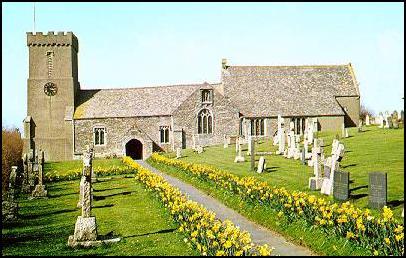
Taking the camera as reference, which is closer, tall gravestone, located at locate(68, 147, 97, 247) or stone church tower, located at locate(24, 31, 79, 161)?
tall gravestone, located at locate(68, 147, 97, 247)

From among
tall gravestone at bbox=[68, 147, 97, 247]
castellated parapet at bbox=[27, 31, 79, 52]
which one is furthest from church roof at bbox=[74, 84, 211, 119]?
tall gravestone at bbox=[68, 147, 97, 247]

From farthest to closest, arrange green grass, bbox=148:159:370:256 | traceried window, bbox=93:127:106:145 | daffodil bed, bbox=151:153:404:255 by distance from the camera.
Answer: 1. traceried window, bbox=93:127:106:145
2. green grass, bbox=148:159:370:256
3. daffodil bed, bbox=151:153:404:255

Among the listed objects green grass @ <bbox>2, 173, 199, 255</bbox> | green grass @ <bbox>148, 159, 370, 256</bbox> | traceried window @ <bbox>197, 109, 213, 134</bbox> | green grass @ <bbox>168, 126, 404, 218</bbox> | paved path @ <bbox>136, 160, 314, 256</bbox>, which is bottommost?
green grass @ <bbox>2, 173, 199, 255</bbox>

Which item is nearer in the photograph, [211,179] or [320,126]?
[211,179]

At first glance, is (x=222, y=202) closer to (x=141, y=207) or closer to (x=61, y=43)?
(x=141, y=207)

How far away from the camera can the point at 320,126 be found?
194ft

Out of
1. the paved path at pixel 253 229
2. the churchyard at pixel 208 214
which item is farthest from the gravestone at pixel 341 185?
the paved path at pixel 253 229

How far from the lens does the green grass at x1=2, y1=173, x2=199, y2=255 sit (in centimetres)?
1422

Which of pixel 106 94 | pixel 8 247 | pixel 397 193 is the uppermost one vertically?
pixel 106 94

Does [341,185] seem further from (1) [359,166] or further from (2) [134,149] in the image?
(2) [134,149]

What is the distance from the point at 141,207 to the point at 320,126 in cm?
4053

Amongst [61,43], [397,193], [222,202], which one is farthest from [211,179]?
[61,43]

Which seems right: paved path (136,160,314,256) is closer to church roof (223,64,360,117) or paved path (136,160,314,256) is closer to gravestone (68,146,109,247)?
gravestone (68,146,109,247)

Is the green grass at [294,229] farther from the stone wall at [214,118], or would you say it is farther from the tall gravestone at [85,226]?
the stone wall at [214,118]
